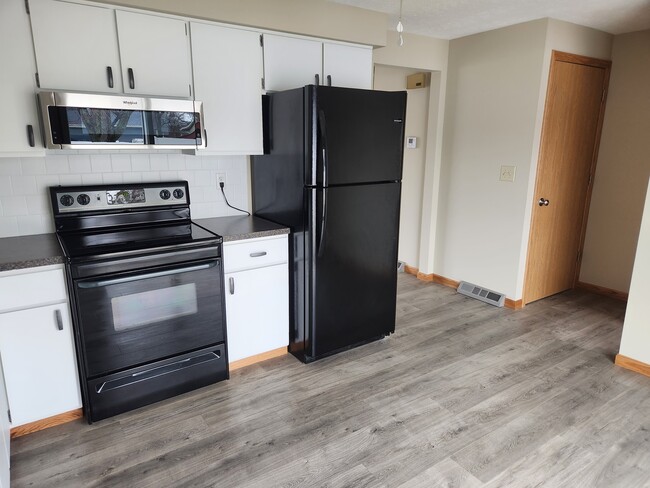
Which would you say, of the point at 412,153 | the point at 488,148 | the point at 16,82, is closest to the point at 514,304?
the point at 488,148

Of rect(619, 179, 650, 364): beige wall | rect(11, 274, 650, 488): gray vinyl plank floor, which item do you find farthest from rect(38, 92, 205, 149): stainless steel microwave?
rect(619, 179, 650, 364): beige wall

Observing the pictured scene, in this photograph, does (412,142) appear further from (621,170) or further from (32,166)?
(32,166)

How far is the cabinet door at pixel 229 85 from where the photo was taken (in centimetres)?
254

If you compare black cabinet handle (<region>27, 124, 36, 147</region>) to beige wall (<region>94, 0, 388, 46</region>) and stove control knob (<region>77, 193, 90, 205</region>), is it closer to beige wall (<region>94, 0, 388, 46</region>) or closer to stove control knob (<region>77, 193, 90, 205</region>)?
stove control knob (<region>77, 193, 90, 205</region>)

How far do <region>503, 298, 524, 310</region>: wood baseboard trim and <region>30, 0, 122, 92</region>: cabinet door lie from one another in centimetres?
349

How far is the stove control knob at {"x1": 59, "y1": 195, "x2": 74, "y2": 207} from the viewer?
2.42 meters

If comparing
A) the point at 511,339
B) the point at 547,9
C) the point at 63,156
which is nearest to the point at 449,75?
the point at 547,9

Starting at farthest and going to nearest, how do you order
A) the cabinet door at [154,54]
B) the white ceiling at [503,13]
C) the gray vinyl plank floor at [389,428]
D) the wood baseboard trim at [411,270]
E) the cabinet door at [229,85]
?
1. the wood baseboard trim at [411,270]
2. the white ceiling at [503,13]
3. the cabinet door at [229,85]
4. the cabinet door at [154,54]
5. the gray vinyl plank floor at [389,428]

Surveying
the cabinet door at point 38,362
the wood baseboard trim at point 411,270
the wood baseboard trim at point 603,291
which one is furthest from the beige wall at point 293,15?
the wood baseboard trim at point 603,291

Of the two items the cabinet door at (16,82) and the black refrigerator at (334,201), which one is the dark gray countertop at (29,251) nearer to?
the cabinet door at (16,82)

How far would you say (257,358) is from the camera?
2887 millimetres

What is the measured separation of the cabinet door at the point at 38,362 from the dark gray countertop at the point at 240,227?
36.3 inches

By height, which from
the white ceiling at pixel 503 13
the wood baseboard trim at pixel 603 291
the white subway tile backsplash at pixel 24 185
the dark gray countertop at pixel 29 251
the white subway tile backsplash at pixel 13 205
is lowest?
the wood baseboard trim at pixel 603 291

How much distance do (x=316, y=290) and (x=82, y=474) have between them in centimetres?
152
